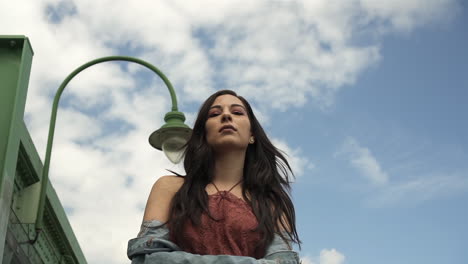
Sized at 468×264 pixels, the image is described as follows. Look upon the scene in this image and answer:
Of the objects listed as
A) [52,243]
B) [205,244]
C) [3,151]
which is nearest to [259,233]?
[205,244]

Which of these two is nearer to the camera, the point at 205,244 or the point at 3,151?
the point at 205,244

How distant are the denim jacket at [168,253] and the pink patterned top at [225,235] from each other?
8 cm

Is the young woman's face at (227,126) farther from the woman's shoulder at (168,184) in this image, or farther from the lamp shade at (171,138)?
the lamp shade at (171,138)

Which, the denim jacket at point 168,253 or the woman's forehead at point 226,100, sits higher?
the woman's forehead at point 226,100

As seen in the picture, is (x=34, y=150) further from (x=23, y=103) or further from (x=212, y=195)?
(x=212, y=195)

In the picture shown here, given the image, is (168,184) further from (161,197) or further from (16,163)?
(16,163)

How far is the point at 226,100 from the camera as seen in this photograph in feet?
14.3

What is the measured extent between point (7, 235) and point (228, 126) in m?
4.11

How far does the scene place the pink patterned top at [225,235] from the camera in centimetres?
369

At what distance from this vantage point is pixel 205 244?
146 inches

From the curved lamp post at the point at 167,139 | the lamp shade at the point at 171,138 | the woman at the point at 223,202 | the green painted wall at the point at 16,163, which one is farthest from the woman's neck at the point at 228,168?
the lamp shade at the point at 171,138

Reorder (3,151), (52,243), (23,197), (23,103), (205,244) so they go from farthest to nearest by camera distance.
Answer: (52,243) < (23,197) < (23,103) < (3,151) < (205,244)

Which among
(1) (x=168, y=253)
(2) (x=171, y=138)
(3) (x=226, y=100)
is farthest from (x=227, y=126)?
(2) (x=171, y=138)

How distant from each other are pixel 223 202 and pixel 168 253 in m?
0.53
